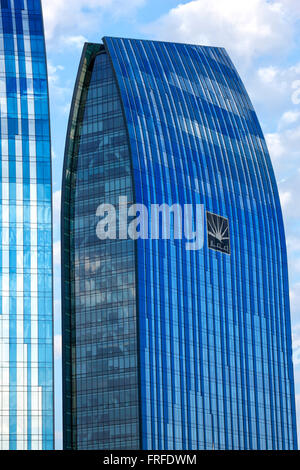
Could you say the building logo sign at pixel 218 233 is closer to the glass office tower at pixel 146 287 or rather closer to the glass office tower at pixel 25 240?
the glass office tower at pixel 146 287

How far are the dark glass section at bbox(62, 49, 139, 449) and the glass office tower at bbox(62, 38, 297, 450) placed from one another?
20 cm

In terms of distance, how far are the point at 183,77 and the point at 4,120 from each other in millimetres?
49339

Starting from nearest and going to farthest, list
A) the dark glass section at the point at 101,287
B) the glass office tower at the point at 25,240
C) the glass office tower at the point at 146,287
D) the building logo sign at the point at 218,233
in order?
1. the glass office tower at the point at 25,240
2. the dark glass section at the point at 101,287
3. the glass office tower at the point at 146,287
4. the building logo sign at the point at 218,233

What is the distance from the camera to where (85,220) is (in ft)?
614

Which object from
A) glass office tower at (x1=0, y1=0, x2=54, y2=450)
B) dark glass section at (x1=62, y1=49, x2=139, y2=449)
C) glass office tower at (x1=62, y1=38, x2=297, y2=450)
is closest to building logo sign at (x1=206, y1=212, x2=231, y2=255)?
glass office tower at (x1=62, y1=38, x2=297, y2=450)

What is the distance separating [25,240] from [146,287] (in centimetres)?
2883

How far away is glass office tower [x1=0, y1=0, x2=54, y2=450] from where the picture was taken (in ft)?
497

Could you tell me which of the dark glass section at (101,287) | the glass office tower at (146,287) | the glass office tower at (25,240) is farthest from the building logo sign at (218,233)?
the glass office tower at (25,240)

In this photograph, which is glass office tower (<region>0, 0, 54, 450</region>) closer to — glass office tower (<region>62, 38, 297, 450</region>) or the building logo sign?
glass office tower (<region>62, 38, 297, 450</region>)

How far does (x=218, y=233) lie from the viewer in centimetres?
19588

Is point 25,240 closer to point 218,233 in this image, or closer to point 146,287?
point 146,287

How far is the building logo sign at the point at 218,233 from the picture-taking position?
193 metres

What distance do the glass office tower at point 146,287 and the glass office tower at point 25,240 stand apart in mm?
23682

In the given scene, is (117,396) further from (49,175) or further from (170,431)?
(49,175)
